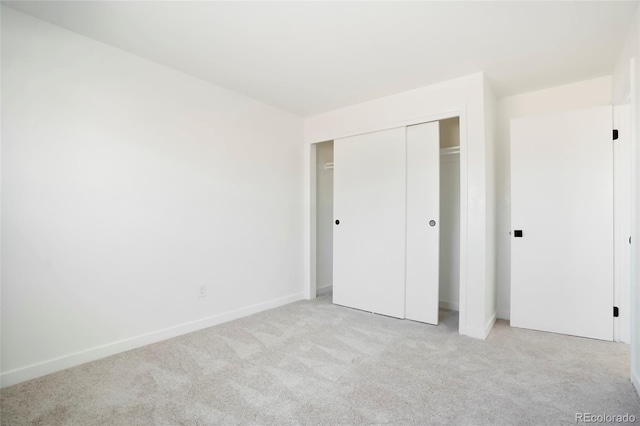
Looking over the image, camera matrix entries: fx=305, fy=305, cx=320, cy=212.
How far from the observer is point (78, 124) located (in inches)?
87.8

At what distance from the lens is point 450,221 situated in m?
3.67

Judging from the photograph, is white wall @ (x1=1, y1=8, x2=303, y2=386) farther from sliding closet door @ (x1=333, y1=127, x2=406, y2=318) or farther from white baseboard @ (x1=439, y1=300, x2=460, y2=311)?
white baseboard @ (x1=439, y1=300, x2=460, y2=311)

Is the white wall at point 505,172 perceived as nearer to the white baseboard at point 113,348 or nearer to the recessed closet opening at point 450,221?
the recessed closet opening at point 450,221

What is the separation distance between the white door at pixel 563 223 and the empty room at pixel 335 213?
2 centimetres

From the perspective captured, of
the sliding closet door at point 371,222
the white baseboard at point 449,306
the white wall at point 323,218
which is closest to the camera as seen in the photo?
the sliding closet door at point 371,222

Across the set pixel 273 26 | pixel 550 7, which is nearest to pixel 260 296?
pixel 273 26

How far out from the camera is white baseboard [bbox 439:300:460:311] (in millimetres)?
3578

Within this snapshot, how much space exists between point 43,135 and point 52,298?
1121mm

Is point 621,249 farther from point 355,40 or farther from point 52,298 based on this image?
point 52,298

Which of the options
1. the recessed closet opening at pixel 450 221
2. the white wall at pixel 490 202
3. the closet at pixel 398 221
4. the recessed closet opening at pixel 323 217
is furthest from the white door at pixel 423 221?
the recessed closet opening at pixel 323 217

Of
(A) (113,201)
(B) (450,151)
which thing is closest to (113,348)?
(A) (113,201)

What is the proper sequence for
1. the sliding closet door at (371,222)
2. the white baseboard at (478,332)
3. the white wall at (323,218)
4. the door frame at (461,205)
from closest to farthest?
the white baseboard at (478,332) < the door frame at (461,205) < the sliding closet door at (371,222) < the white wall at (323,218)

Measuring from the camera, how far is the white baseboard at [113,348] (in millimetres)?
1980

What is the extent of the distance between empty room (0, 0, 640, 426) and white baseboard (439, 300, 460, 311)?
0.34ft
